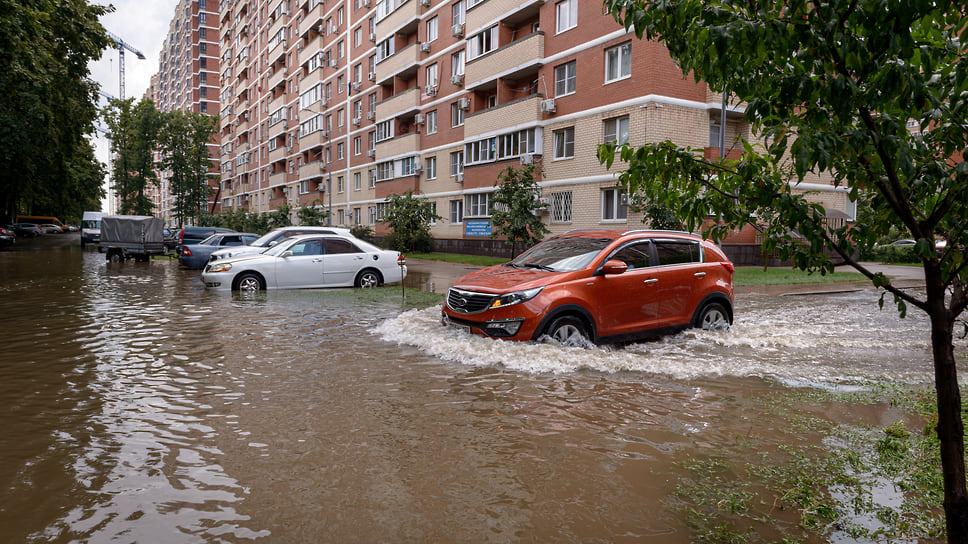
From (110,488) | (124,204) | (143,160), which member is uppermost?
(143,160)

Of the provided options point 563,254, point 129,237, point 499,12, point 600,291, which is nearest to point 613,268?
point 600,291

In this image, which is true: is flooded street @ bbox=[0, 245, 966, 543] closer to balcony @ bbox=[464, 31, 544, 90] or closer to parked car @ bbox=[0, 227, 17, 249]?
balcony @ bbox=[464, 31, 544, 90]

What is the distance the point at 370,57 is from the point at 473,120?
18.9m

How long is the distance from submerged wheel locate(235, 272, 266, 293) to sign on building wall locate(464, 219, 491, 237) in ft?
53.7

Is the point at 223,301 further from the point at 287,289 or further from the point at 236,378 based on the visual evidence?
the point at 236,378

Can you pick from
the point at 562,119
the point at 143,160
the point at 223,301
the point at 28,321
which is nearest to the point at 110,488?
the point at 28,321

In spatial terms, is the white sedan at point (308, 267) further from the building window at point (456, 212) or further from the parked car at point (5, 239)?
the parked car at point (5, 239)

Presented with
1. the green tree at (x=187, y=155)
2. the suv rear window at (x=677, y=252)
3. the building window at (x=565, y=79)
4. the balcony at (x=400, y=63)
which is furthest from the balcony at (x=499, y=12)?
the green tree at (x=187, y=155)

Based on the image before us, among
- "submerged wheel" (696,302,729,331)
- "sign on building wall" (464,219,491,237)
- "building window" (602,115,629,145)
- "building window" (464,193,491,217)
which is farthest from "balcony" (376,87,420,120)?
"submerged wheel" (696,302,729,331)

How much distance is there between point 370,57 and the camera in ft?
151

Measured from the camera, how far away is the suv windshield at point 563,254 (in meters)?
8.34

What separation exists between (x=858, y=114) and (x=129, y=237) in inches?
1300

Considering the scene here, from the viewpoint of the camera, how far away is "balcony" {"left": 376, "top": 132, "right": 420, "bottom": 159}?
38375 mm

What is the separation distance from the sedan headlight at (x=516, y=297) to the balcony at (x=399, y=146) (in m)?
31.9
